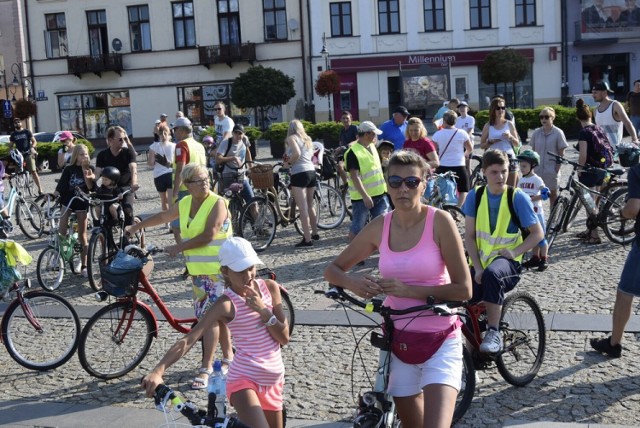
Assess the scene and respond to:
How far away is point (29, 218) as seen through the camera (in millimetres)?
13836

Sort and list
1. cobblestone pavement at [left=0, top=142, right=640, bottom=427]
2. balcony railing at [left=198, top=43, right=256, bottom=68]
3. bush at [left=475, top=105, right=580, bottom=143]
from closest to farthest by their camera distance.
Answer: cobblestone pavement at [left=0, top=142, right=640, bottom=427]
bush at [left=475, top=105, right=580, bottom=143]
balcony railing at [left=198, top=43, right=256, bottom=68]

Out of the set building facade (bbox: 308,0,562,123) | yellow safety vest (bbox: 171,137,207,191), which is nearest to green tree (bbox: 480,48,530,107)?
building facade (bbox: 308,0,562,123)

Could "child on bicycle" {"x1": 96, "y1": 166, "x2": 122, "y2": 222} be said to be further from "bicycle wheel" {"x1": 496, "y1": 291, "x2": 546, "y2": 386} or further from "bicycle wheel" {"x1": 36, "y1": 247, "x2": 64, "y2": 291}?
"bicycle wheel" {"x1": 496, "y1": 291, "x2": 546, "y2": 386}

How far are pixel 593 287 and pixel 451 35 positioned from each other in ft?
114

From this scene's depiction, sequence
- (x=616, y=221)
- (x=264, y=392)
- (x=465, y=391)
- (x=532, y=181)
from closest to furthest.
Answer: (x=264, y=392)
(x=465, y=391)
(x=532, y=181)
(x=616, y=221)

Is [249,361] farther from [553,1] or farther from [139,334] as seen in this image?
[553,1]

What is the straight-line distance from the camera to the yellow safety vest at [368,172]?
9980 millimetres

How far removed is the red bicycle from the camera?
623 centimetres

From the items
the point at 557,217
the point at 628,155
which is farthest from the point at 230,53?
the point at 628,155

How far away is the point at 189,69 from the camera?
43.0m

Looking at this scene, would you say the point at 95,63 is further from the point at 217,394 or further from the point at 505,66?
the point at 217,394

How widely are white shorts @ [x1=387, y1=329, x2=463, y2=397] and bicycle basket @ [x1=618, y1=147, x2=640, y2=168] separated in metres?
5.00

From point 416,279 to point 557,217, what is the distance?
7.08 meters

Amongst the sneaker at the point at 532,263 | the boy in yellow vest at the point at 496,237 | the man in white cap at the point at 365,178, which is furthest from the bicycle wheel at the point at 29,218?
the sneaker at the point at 532,263
